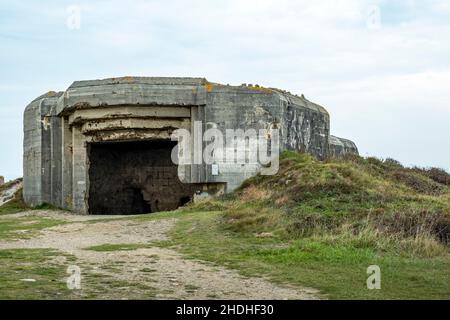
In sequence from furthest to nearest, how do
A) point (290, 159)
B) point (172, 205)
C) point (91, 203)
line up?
1. point (172, 205)
2. point (91, 203)
3. point (290, 159)

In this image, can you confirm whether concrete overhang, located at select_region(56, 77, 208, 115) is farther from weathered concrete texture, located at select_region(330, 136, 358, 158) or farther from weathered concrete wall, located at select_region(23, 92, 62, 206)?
weathered concrete texture, located at select_region(330, 136, 358, 158)

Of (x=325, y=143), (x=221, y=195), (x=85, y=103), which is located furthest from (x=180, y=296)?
(x=325, y=143)

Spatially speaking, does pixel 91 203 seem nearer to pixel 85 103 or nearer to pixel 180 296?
pixel 85 103

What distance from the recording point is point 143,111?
54.3 feet

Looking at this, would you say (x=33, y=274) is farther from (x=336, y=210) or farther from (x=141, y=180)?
(x=141, y=180)

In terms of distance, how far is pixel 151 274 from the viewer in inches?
256

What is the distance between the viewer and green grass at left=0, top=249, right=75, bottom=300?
5133 mm

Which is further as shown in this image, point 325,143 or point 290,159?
point 325,143

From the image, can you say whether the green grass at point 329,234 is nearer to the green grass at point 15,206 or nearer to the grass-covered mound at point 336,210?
the grass-covered mound at point 336,210

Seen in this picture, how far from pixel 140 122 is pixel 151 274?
34.7 ft

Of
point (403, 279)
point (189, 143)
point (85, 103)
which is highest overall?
point (85, 103)

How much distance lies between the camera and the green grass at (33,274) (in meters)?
5.13
